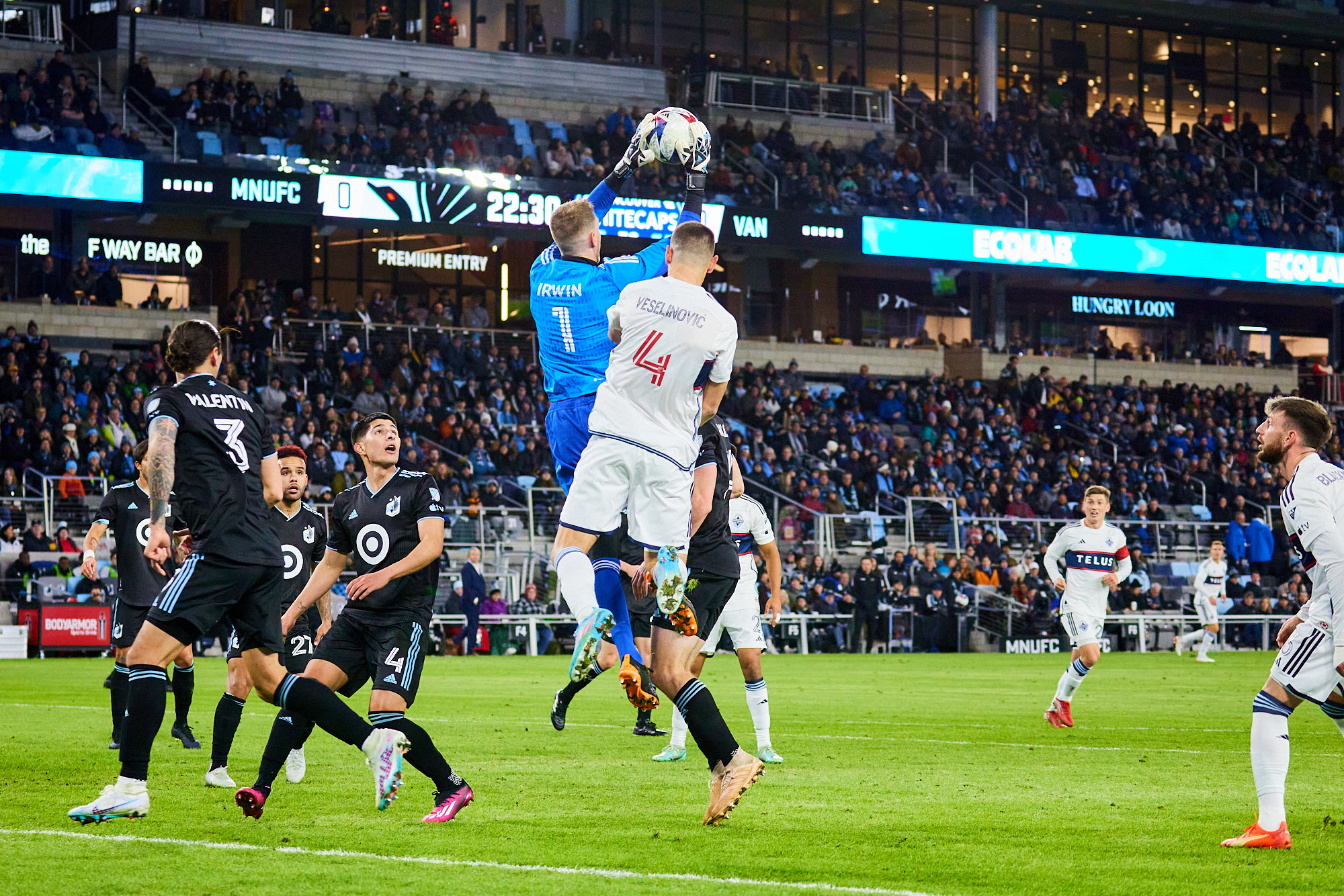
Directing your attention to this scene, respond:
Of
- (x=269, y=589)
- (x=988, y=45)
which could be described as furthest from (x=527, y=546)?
(x=988, y=45)

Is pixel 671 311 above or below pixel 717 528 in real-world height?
above

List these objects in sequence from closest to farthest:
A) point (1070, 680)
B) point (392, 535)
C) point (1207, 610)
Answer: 1. point (392, 535)
2. point (1070, 680)
3. point (1207, 610)

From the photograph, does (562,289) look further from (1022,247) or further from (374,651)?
(1022,247)

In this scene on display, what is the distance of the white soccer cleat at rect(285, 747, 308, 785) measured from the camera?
1023 cm

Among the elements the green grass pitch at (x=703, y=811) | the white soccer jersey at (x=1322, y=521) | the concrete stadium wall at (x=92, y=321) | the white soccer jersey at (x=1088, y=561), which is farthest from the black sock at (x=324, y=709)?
the concrete stadium wall at (x=92, y=321)

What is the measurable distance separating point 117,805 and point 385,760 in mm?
1299

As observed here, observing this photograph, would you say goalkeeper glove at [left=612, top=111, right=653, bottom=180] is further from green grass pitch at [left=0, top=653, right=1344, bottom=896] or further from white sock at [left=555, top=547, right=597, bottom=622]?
green grass pitch at [left=0, top=653, right=1344, bottom=896]

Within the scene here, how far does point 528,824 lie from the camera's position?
27.5 ft

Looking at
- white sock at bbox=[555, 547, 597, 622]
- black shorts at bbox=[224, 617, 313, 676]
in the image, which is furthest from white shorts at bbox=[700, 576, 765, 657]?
white sock at bbox=[555, 547, 597, 622]

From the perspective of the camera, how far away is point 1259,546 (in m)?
38.2

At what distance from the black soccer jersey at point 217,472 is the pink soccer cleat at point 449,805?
1.49 meters

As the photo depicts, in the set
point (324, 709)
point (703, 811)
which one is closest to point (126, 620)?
point (324, 709)

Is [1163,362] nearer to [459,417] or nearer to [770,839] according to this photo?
[459,417]

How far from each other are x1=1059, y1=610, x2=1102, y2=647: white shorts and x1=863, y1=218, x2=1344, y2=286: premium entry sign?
28.9 m
